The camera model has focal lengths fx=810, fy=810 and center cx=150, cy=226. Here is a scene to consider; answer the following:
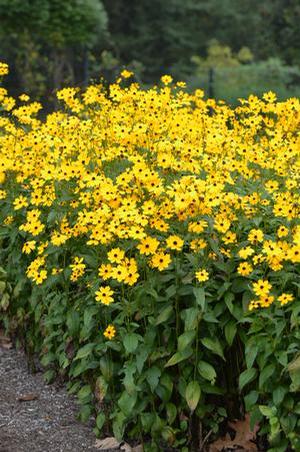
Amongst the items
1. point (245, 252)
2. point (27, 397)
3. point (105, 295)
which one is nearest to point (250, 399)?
point (245, 252)

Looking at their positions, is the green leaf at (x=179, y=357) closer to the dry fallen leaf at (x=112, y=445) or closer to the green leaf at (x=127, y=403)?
the green leaf at (x=127, y=403)

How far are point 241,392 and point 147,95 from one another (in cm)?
166

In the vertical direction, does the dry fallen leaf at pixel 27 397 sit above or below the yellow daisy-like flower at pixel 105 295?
below

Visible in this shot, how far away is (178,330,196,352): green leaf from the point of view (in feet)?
9.90

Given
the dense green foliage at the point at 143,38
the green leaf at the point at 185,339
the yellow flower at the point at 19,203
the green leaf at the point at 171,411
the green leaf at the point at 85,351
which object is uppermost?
the dense green foliage at the point at 143,38

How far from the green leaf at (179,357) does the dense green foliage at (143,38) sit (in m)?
2.83

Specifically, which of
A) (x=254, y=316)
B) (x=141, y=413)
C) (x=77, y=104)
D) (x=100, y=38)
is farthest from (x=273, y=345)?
(x=100, y=38)

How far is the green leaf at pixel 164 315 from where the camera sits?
3.10 metres

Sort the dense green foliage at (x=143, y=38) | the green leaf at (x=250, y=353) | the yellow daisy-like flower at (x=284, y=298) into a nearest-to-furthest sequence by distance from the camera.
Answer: the yellow daisy-like flower at (x=284, y=298) < the green leaf at (x=250, y=353) < the dense green foliage at (x=143, y=38)

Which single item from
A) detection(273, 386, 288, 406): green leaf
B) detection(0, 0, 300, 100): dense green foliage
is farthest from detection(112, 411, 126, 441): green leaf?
detection(0, 0, 300, 100): dense green foliage

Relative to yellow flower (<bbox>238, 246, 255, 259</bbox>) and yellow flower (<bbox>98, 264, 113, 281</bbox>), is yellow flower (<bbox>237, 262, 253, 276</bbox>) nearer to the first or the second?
yellow flower (<bbox>238, 246, 255, 259</bbox>)

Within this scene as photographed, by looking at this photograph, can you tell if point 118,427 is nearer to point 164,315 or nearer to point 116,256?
point 164,315

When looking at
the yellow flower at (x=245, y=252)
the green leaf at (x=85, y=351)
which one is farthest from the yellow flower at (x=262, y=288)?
the green leaf at (x=85, y=351)

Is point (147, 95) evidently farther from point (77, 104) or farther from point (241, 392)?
point (241, 392)
